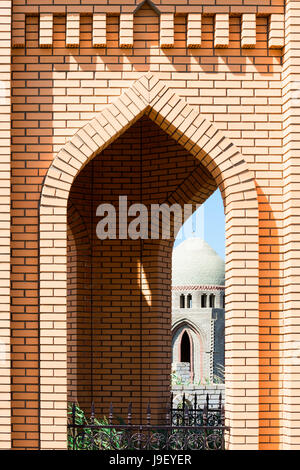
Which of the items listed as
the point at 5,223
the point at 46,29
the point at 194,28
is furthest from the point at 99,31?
the point at 5,223

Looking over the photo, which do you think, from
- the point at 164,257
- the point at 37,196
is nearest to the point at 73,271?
the point at 164,257

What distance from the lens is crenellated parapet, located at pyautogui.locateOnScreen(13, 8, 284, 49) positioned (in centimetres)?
693

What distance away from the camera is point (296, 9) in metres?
6.85

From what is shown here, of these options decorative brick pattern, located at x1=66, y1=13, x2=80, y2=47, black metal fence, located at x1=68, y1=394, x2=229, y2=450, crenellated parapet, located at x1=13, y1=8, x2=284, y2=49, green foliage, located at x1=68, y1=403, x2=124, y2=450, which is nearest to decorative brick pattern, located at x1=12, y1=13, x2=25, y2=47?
Result: crenellated parapet, located at x1=13, y1=8, x2=284, y2=49

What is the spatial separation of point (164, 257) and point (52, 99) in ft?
12.5

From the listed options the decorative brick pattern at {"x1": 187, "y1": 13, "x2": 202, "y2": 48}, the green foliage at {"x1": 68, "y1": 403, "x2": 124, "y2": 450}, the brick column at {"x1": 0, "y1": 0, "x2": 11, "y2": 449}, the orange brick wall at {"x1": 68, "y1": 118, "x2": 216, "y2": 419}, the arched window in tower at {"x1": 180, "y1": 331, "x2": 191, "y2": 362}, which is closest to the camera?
the brick column at {"x1": 0, "y1": 0, "x2": 11, "y2": 449}

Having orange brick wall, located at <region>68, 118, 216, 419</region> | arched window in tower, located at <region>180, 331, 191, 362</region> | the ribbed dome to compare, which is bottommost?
arched window in tower, located at <region>180, 331, 191, 362</region>

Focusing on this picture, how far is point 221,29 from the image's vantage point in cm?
697

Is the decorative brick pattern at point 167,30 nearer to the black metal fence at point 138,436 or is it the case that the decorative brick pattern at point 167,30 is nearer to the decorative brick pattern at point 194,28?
the decorative brick pattern at point 194,28

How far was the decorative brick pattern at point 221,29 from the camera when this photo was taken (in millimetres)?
6957

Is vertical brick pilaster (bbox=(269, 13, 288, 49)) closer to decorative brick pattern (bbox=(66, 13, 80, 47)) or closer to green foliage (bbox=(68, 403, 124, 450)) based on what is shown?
decorative brick pattern (bbox=(66, 13, 80, 47))

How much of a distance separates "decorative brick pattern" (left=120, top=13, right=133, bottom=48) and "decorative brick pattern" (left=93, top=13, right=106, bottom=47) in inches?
6.2

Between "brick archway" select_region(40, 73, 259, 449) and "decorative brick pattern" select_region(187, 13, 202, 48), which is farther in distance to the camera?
"decorative brick pattern" select_region(187, 13, 202, 48)
